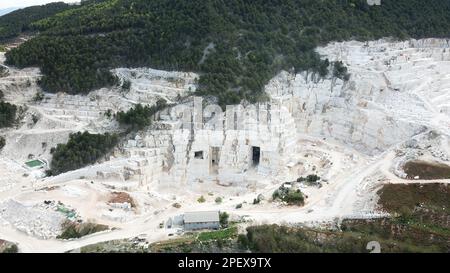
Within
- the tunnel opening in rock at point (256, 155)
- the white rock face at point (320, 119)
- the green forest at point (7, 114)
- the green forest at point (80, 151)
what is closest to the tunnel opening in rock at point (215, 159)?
the white rock face at point (320, 119)

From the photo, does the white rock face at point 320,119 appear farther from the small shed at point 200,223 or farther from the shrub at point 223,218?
the small shed at point 200,223

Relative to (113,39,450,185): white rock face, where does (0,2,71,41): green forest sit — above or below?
above

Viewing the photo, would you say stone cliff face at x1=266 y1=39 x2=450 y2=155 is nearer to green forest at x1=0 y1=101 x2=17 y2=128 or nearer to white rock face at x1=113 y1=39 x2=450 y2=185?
white rock face at x1=113 y1=39 x2=450 y2=185

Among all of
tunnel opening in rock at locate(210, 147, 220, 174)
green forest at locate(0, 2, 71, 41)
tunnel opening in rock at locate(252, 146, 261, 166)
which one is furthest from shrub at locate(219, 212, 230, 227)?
green forest at locate(0, 2, 71, 41)

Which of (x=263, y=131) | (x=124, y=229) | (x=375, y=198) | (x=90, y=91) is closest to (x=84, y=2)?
(x=90, y=91)

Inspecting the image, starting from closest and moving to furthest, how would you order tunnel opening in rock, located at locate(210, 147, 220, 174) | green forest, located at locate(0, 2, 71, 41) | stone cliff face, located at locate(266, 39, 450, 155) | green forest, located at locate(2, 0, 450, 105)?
1. tunnel opening in rock, located at locate(210, 147, 220, 174)
2. stone cliff face, located at locate(266, 39, 450, 155)
3. green forest, located at locate(2, 0, 450, 105)
4. green forest, located at locate(0, 2, 71, 41)
